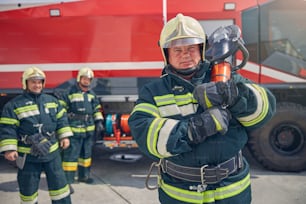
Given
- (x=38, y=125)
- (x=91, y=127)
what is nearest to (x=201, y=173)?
(x=38, y=125)

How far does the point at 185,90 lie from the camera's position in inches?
66.1

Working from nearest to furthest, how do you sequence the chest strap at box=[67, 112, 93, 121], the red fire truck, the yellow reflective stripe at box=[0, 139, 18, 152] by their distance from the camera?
the yellow reflective stripe at box=[0, 139, 18, 152] → the red fire truck → the chest strap at box=[67, 112, 93, 121]

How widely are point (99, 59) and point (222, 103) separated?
3.17 meters

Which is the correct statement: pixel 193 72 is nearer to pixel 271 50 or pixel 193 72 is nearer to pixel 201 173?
pixel 201 173

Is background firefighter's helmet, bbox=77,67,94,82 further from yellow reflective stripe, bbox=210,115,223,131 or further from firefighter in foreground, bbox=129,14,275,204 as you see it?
yellow reflective stripe, bbox=210,115,223,131

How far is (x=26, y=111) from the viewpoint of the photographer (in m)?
3.06

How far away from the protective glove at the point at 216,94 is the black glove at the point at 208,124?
0.12 ft

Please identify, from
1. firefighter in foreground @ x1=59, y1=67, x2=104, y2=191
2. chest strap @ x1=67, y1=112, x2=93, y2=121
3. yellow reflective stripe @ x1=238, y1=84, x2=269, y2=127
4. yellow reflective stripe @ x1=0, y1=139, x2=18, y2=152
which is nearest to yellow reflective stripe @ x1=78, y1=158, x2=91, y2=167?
firefighter in foreground @ x1=59, y1=67, x2=104, y2=191

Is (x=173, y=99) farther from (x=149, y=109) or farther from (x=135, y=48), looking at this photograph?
(x=135, y=48)

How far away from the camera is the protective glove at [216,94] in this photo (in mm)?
1450

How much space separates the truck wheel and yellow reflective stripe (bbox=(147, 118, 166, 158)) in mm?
3199

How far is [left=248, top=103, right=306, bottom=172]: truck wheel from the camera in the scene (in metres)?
4.33

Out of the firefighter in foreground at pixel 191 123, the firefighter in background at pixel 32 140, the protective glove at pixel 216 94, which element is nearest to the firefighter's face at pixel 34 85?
the firefighter in background at pixel 32 140

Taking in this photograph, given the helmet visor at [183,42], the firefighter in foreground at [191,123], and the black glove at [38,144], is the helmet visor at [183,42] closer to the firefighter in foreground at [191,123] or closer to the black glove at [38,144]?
the firefighter in foreground at [191,123]
